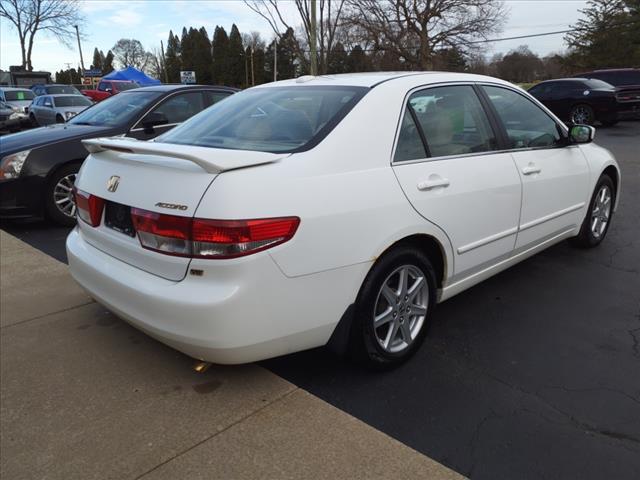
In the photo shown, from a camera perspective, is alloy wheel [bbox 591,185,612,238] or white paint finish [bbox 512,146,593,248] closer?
white paint finish [bbox 512,146,593,248]

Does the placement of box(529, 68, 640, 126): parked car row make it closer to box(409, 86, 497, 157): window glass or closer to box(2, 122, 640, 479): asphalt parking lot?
box(2, 122, 640, 479): asphalt parking lot

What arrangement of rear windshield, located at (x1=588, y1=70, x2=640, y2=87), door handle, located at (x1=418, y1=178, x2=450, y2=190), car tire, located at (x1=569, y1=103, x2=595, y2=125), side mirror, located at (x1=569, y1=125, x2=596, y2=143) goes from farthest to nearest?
rear windshield, located at (x1=588, y1=70, x2=640, y2=87) → car tire, located at (x1=569, y1=103, x2=595, y2=125) → side mirror, located at (x1=569, y1=125, x2=596, y2=143) → door handle, located at (x1=418, y1=178, x2=450, y2=190)

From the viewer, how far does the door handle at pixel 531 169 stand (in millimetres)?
3508

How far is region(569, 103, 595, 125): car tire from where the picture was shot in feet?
50.3

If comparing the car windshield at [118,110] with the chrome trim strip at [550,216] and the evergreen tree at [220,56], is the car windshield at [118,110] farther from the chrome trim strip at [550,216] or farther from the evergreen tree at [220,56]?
the evergreen tree at [220,56]

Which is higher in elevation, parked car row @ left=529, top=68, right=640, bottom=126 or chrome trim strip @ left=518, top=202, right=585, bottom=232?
parked car row @ left=529, top=68, right=640, bottom=126

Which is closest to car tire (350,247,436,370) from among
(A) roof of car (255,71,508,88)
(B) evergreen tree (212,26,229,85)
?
(A) roof of car (255,71,508,88)

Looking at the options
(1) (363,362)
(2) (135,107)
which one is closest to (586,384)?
(1) (363,362)

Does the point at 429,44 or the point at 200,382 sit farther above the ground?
the point at 429,44

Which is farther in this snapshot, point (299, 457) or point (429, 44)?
point (429, 44)

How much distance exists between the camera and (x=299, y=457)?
2.17 meters

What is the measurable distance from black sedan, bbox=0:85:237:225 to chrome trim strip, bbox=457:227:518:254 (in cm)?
385

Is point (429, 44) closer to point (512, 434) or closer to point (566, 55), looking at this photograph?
point (566, 55)

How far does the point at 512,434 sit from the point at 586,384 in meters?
0.65
